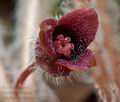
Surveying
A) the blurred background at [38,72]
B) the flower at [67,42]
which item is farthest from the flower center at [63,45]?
the blurred background at [38,72]

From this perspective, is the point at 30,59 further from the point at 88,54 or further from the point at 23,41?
the point at 23,41

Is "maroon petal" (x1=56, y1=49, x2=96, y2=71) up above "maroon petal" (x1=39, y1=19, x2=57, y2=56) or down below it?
below

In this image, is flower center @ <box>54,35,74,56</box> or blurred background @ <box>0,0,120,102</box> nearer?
flower center @ <box>54,35,74,56</box>

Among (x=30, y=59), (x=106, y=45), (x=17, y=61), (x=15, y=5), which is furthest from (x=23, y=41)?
(x=30, y=59)

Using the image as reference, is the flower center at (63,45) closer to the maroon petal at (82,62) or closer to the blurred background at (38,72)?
the maroon petal at (82,62)

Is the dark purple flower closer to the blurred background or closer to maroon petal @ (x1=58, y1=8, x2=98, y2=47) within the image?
maroon petal @ (x1=58, y1=8, x2=98, y2=47)

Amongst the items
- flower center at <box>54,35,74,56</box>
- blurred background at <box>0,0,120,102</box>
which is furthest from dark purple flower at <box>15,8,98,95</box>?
blurred background at <box>0,0,120,102</box>

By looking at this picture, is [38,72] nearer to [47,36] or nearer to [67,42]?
[67,42]

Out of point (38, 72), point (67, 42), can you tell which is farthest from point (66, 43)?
point (38, 72)
